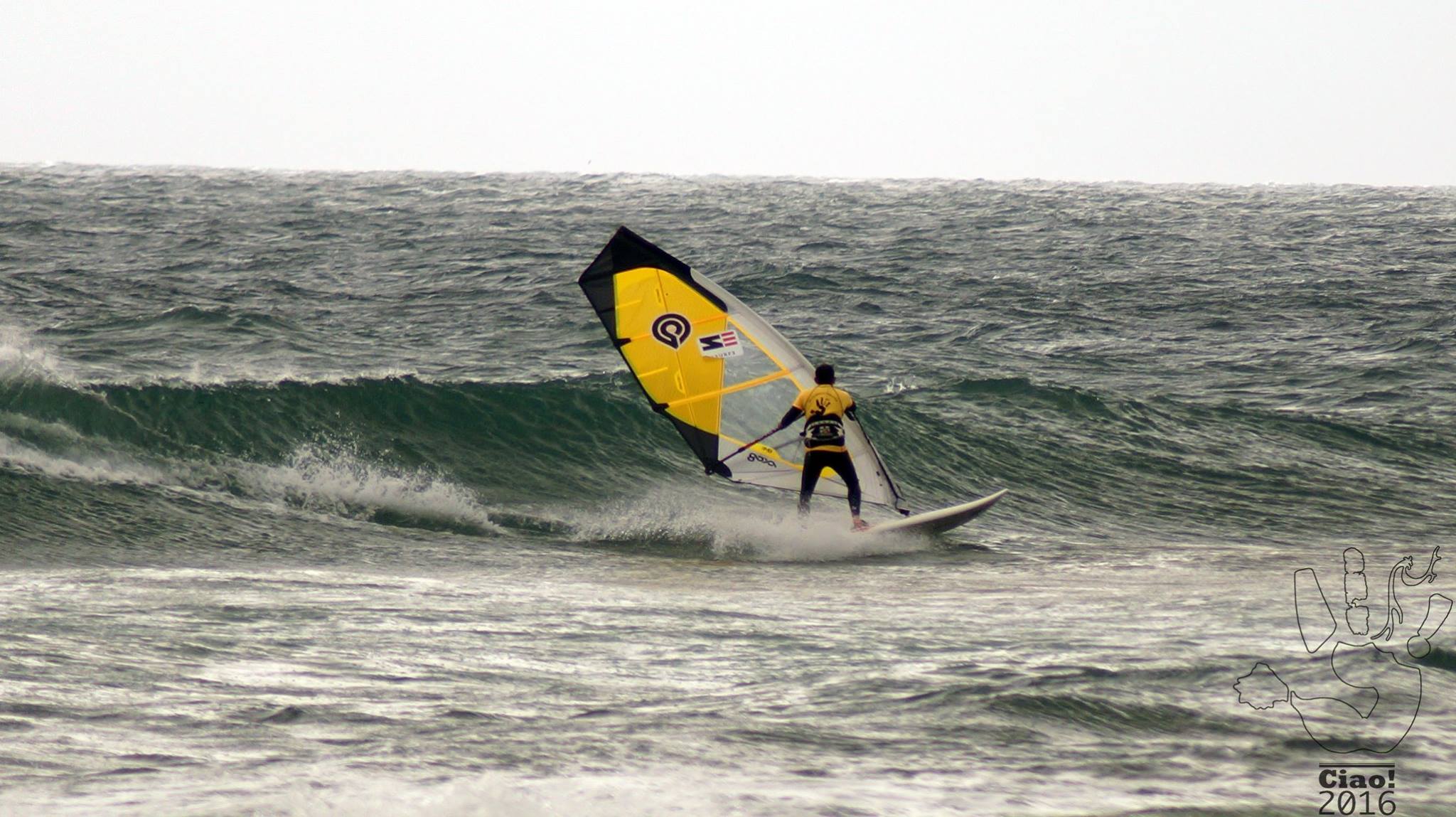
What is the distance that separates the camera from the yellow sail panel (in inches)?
355

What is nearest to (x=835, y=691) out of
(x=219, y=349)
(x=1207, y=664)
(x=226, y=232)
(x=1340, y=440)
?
(x=1207, y=664)

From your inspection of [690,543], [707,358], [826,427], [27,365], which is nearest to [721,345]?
[707,358]

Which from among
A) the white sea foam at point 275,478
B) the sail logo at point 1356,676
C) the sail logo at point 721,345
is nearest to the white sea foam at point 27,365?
the white sea foam at point 275,478

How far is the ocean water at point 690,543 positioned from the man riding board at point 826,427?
0.37 metres

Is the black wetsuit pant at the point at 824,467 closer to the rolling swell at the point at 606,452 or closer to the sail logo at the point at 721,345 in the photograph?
the sail logo at the point at 721,345

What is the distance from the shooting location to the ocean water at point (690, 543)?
12.2 feet

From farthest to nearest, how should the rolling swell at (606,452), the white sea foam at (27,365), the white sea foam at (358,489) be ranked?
1. the white sea foam at (27,365)
2. the rolling swell at (606,452)
3. the white sea foam at (358,489)

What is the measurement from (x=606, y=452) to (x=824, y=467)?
10.1 ft

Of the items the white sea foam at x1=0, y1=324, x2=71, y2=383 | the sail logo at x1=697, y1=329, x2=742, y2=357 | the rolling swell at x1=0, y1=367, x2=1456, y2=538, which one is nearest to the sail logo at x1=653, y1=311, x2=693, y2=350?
the sail logo at x1=697, y1=329, x2=742, y2=357

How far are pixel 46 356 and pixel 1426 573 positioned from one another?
36.3ft

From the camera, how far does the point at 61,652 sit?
4.77 metres

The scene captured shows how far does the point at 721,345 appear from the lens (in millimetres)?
9008

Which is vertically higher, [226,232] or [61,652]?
[226,232]

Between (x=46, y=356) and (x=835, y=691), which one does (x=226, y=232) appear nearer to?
(x=46, y=356)
